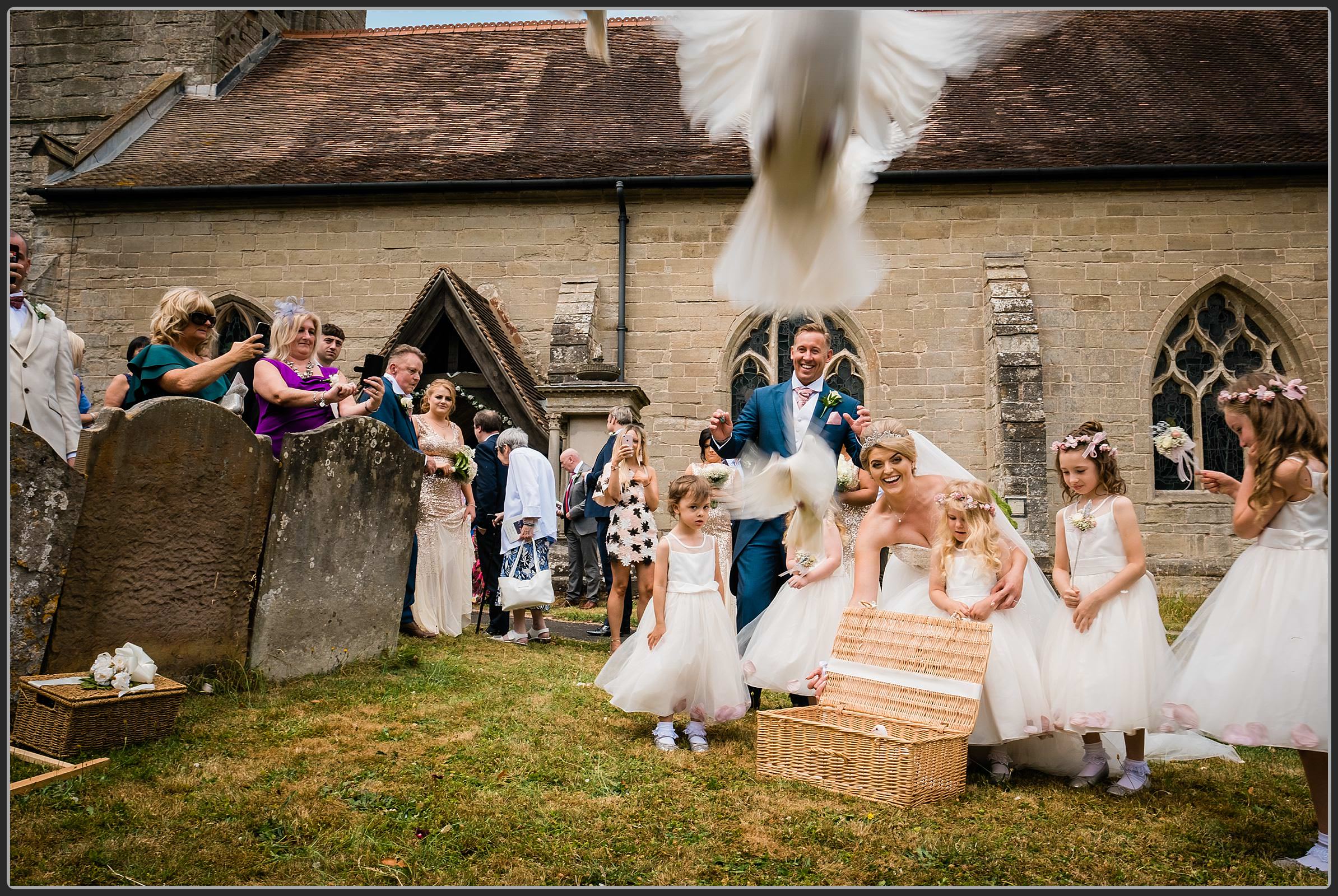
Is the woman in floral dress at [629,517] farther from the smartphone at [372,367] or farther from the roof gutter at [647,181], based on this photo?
the roof gutter at [647,181]

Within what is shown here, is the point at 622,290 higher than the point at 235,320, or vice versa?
the point at 622,290

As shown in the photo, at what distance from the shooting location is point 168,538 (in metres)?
4.62

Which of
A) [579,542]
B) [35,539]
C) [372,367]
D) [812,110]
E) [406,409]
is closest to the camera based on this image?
[812,110]

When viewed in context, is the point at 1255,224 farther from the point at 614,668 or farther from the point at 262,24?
the point at 262,24

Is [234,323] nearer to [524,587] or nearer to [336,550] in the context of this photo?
[524,587]

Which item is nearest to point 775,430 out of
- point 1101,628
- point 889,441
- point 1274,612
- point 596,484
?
point 889,441

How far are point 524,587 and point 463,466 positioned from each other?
1.15m

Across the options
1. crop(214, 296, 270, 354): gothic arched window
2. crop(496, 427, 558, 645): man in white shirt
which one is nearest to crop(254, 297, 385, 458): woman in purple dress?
crop(496, 427, 558, 645): man in white shirt

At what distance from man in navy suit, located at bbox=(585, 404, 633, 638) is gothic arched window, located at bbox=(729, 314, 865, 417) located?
400 centimetres

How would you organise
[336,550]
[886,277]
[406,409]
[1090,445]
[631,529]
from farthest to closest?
[886,277] → [406,409] → [631,529] → [336,550] → [1090,445]

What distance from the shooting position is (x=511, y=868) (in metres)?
3.09

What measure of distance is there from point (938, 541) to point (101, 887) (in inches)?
149

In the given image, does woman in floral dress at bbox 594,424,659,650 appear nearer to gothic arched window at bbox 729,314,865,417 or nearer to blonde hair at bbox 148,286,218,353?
blonde hair at bbox 148,286,218,353

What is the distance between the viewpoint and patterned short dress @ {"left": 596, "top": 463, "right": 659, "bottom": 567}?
24.2 feet
